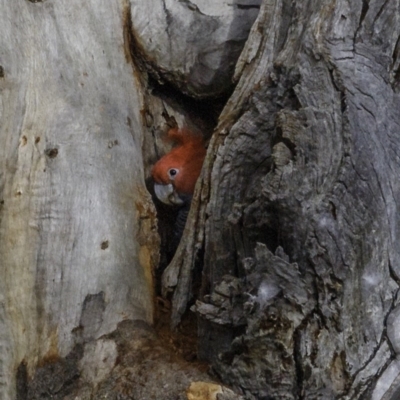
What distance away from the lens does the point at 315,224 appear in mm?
1596

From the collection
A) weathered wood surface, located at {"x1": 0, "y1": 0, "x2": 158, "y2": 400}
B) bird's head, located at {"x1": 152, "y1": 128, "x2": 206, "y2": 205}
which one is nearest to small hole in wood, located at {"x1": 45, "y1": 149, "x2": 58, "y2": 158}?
weathered wood surface, located at {"x1": 0, "y1": 0, "x2": 158, "y2": 400}

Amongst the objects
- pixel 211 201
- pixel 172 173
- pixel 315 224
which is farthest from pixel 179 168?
pixel 315 224

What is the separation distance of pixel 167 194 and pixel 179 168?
0.09 m

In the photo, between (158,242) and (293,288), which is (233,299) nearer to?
(293,288)

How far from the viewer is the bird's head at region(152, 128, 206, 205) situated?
2.22 m

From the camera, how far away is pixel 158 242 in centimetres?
209

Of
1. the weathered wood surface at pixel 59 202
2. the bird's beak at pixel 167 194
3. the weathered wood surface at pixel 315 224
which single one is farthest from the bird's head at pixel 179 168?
the weathered wood surface at pixel 315 224

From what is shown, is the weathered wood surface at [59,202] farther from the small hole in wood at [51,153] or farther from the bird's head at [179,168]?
the bird's head at [179,168]

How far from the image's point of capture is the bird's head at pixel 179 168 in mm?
2217

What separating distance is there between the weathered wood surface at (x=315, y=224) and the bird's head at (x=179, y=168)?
0.39 m

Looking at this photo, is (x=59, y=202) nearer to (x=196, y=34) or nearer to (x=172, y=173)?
(x=172, y=173)

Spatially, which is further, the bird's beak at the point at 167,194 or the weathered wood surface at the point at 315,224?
the bird's beak at the point at 167,194

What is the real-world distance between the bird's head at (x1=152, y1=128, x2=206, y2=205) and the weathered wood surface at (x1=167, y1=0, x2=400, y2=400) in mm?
391

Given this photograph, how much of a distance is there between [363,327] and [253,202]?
393 millimetres
